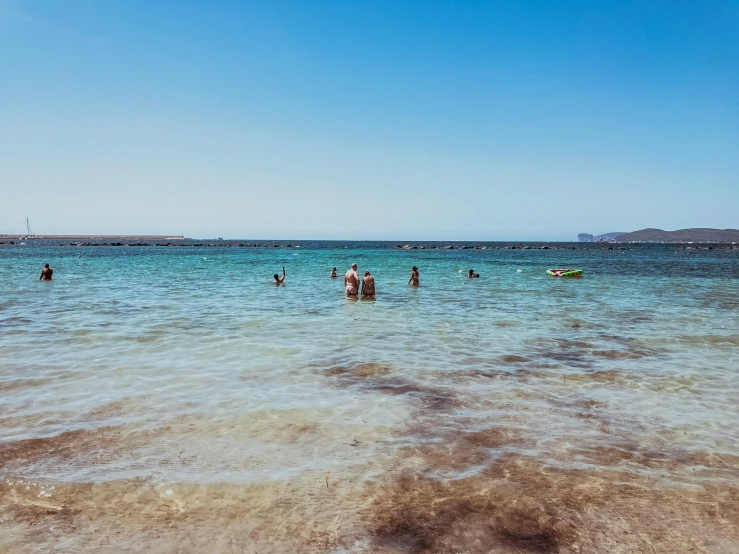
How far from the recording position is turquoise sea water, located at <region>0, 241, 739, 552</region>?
14.3 feet

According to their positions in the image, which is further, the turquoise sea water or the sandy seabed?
the turquoise sea water

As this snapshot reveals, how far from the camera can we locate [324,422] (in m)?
6.89

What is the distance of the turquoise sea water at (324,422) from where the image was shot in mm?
4367

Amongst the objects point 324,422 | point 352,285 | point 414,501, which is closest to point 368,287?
point 352,285

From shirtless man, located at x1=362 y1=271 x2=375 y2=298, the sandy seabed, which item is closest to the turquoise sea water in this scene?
the sandy seabed

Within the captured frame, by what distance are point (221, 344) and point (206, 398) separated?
4.20 metres

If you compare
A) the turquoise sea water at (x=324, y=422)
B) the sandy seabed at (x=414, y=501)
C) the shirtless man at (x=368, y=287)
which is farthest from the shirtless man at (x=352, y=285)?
the sandy seabed at (x=414, y=501)

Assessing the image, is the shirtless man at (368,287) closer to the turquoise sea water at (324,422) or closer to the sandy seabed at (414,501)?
the turquoise sea water at (324,422)

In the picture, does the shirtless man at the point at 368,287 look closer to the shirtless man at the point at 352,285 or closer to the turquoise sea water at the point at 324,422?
the shirtless man at the point at 352,285

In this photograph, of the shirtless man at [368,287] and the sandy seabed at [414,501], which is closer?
the sandy seabed at [414,501]

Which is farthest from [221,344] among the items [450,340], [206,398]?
[450,340]

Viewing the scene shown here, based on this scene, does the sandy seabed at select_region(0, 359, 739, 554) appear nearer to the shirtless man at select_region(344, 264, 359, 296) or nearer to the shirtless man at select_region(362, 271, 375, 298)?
the shirtless man at select_region(344, 264, 359, 296)

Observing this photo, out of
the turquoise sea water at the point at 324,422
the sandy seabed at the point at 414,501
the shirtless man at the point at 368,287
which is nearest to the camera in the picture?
the sandy seabed at the point at 414,501

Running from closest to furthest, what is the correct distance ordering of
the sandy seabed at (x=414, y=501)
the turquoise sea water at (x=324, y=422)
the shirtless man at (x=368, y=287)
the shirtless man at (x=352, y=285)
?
the sandy seabed at (x=414, y=501)
the turquoise sea water at (x=324, y=422)
the shirtless man at (x=352, y=285)
the shirtless man at (x=368, y=287)
